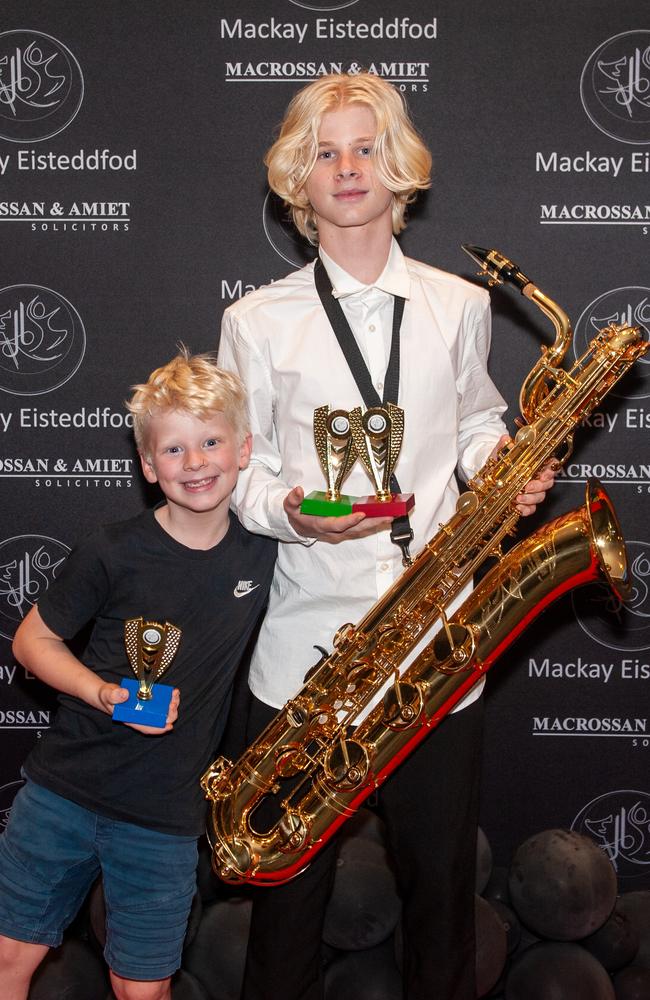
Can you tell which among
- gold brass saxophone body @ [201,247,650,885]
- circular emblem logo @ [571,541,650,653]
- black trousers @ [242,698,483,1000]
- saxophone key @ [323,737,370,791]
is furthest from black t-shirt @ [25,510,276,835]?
circular emblem logo @ [571,541,650,653]

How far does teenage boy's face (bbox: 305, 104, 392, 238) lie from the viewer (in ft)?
9.48

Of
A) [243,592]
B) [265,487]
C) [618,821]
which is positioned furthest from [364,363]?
[618,821]

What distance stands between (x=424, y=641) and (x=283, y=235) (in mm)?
1838

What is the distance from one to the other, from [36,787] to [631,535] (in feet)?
8.34

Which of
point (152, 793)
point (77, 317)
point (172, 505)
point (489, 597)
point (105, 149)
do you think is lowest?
point (152, 793)

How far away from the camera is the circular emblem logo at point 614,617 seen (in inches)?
168

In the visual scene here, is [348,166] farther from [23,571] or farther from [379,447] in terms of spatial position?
[23,571]

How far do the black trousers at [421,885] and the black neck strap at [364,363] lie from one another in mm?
591

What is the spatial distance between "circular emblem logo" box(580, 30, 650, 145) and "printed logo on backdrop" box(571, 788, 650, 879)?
2664 millimetres

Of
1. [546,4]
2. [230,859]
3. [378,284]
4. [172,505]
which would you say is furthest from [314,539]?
[546,4]

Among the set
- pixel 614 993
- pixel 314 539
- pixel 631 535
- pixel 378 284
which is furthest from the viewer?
pixel 631 535

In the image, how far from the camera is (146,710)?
8.63ft

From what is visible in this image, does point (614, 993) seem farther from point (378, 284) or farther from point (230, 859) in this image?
point (378, 284)

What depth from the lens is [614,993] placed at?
3607 millimetres
